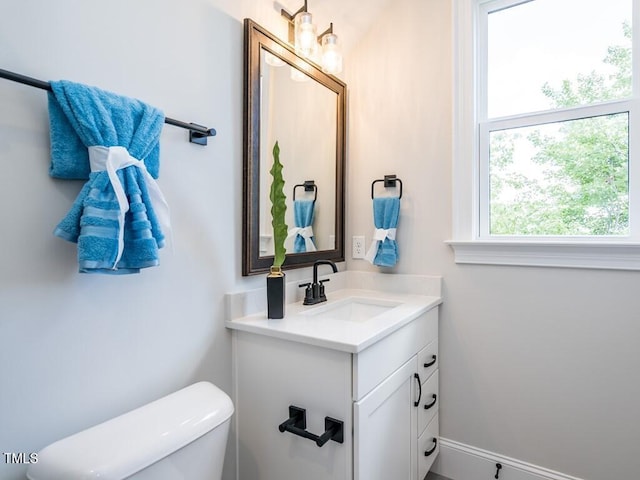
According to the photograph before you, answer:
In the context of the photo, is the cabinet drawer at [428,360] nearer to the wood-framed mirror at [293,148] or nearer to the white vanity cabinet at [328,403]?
the white vanity cabinet at [328,403]

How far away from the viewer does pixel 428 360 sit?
1.62 meters

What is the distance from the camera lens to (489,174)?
174 centimetres

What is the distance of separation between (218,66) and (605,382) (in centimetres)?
195

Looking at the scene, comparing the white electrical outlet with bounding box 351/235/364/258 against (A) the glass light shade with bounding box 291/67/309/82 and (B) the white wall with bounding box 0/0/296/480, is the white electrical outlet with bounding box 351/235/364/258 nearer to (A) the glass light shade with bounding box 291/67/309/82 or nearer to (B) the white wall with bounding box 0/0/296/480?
(B) the white wall with bounding box 0/0/296/480

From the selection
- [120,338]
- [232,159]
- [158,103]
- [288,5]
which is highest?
[288,5]

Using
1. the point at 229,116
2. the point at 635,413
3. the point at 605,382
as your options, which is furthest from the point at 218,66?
the point at 635,413

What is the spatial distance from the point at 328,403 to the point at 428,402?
0.74m

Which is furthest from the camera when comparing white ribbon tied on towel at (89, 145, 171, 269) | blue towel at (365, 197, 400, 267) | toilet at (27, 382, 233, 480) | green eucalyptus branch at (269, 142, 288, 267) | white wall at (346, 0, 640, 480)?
blue towel at (365, 197, 400, 267)

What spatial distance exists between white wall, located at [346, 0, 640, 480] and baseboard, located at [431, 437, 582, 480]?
0.10 ft

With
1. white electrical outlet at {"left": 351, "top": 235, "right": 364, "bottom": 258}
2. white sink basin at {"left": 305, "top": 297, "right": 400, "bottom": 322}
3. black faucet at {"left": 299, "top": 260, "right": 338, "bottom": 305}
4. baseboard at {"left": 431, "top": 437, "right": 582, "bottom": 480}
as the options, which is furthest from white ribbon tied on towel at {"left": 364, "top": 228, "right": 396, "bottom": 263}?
baseboard at {"left": 431, "top": 437, "right": 582, "bottom": 480}

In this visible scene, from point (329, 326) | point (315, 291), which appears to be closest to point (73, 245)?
point (329, 326)

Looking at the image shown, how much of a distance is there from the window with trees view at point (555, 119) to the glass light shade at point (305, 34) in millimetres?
808

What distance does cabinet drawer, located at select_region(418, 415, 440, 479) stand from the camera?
152 centimetres

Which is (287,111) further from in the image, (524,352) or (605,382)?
(605,382)
